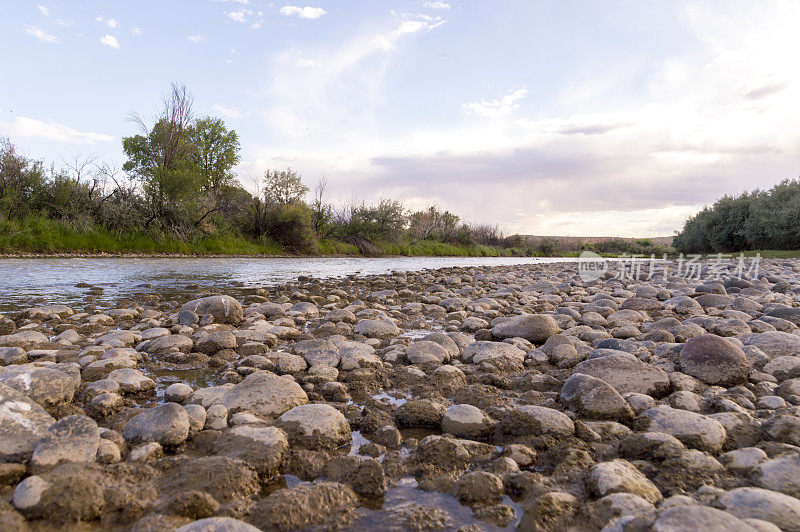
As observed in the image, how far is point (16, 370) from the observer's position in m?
2.46

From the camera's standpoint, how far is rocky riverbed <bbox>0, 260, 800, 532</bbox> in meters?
1.43

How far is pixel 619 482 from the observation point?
5.10ft

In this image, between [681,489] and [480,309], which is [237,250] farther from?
[681,489]

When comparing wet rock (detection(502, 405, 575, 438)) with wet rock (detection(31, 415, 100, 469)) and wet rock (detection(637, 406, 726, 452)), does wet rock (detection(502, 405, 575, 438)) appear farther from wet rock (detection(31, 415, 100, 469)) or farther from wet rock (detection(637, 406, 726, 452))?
→ wet rock (detection(31, 415, 100, 469))

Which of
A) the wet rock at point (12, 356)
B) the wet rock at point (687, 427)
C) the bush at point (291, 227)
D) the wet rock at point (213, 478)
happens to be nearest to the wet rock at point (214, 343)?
the wet rock at point (12, 356)

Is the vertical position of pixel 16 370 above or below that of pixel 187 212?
below

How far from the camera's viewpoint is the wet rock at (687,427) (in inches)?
76.5

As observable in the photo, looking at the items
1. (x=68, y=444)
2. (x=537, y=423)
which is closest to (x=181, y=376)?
(x=68, y=444)

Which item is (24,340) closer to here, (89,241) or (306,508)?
(306,508)

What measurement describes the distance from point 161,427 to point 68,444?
1.18 feet

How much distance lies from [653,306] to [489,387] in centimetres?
425

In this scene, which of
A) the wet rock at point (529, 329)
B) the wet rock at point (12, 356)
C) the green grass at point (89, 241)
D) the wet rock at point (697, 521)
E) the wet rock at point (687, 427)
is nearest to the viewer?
the wet rock at point (697, 521)

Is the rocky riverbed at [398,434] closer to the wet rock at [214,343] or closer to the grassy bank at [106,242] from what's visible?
the wet rock at [214,343]

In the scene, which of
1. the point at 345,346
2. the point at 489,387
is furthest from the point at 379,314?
the point at 489,387
